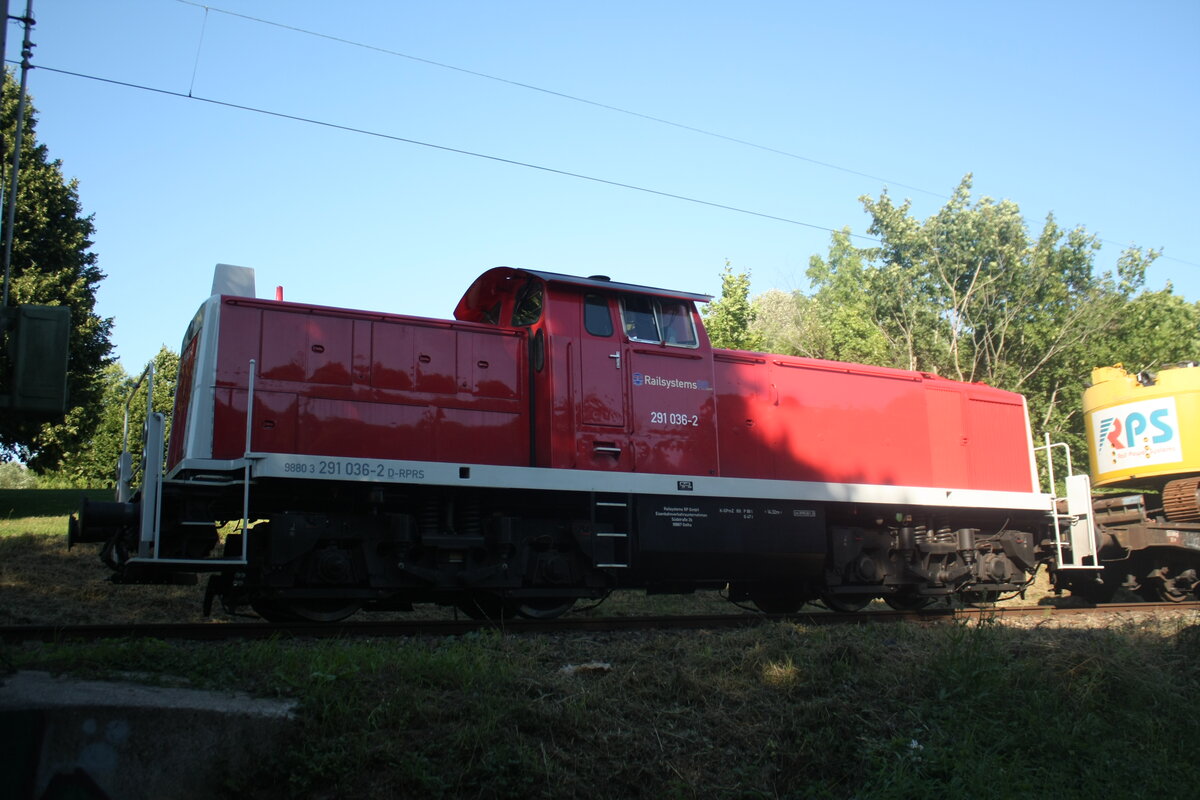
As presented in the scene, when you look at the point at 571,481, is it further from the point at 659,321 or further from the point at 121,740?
the point at 121,740

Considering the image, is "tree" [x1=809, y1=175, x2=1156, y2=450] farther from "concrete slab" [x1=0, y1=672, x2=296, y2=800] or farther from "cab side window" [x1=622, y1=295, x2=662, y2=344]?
"concrete slab" [x1=0, y1=672, x2=296, y2=800]

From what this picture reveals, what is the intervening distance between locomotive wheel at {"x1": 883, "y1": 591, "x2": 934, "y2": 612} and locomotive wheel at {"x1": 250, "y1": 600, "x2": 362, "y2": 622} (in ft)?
23.9

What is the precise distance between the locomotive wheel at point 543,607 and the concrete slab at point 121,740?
15.7ft

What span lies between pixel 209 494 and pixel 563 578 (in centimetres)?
358

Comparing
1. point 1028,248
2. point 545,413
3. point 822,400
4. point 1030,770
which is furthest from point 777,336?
point 1030,770

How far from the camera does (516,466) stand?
920 centimetres

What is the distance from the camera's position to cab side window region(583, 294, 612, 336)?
9797mm

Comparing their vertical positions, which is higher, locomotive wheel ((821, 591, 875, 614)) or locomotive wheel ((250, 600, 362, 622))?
locomotive wheel ((250, 600, 362, 622))

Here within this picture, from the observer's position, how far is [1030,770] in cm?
526

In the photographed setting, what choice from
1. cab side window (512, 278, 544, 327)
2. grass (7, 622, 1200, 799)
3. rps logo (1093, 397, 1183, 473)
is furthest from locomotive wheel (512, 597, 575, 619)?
rps logo (1093, 397, 1183, 473)

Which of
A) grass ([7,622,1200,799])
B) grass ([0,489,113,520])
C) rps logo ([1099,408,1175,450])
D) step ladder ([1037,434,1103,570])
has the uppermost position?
rps logo ([1099,408,1175,450])

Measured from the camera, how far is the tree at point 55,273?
2405 centimetres

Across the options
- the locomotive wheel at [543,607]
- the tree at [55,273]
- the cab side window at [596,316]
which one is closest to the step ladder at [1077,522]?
the cab side window at [596,316]

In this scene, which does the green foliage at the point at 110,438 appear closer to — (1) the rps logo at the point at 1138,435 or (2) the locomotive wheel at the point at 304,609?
(2) the locomotive wheel at the point at 304,609
